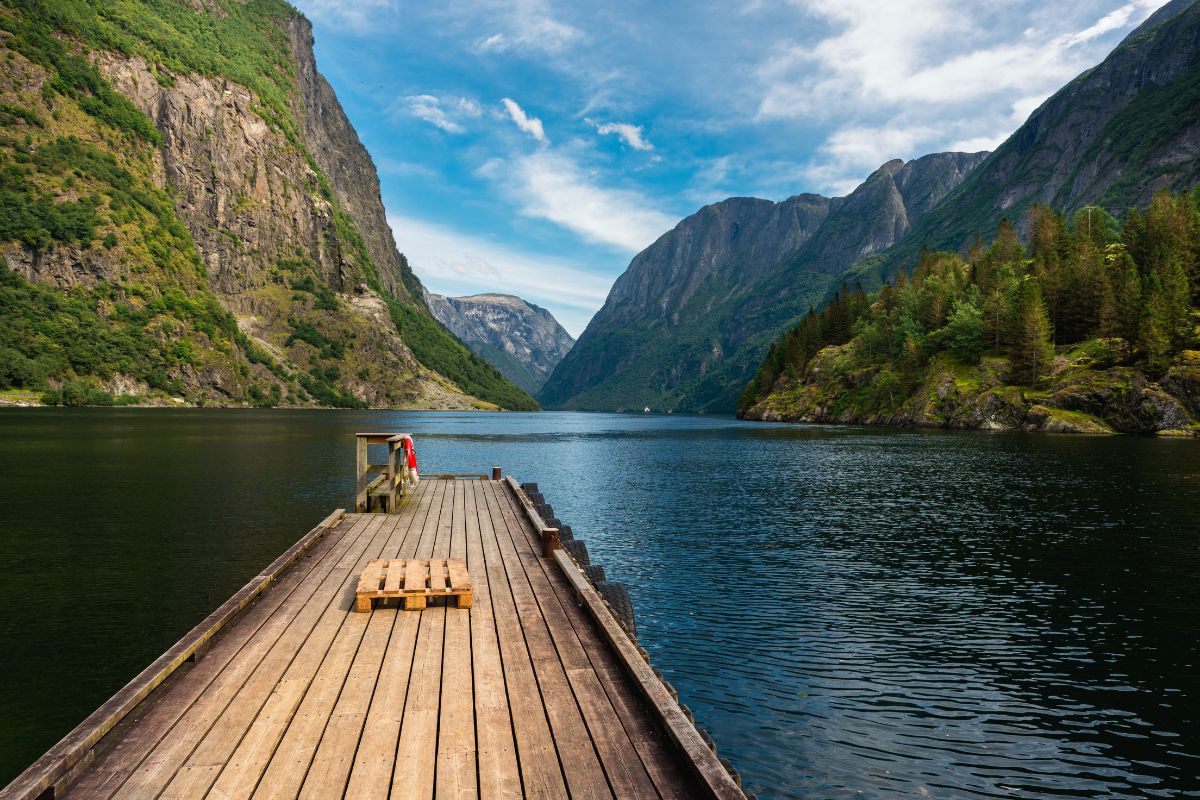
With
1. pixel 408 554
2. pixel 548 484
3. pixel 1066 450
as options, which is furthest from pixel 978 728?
pixel 1066 450

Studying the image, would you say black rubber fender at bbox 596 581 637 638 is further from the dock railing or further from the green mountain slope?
the green mountain slope

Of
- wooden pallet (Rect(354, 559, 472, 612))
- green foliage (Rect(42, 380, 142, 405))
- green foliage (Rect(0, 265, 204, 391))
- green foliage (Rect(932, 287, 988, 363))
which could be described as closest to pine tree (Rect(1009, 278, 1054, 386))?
green foliage (Rect(932, 287, 988, 363))

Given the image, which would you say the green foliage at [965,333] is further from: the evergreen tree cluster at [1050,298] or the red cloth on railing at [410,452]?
the red cloth on railing at [410,452]

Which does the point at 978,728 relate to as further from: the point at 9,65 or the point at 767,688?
the point at 9,65

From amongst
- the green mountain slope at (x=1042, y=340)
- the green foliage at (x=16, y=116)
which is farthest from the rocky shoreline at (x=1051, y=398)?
the green foliage at (x=16, y=116)

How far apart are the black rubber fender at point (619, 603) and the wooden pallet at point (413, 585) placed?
3.85 meters

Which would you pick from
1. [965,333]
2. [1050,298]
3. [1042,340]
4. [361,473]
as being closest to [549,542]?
[361,473]

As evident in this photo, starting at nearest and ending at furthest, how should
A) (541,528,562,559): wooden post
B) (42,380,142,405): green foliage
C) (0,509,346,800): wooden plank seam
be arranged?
(0,509,346,800): wooden plank seam
(541,528,562,559): wooden post
(42,380,142,405): green foliage

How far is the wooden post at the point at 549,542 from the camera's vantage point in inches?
625

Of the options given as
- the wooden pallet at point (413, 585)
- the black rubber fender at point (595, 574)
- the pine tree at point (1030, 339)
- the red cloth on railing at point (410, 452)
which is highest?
the pine tree at point (1030, 339)

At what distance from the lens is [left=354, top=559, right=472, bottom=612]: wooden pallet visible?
37.5 feet

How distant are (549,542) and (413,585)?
15.7 feet

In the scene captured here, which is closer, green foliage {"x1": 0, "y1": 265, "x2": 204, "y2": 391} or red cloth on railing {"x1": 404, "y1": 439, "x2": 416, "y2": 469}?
red cloth on railing {"x1": 404, "y1": 439, "x2": 416, "y2": 469}

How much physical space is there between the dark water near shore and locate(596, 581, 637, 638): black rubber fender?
1.44 meters
